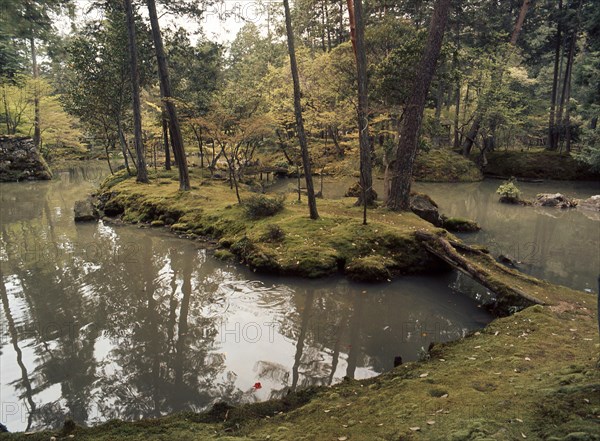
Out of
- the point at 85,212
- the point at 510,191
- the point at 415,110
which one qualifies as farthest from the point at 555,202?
the point at 85,212

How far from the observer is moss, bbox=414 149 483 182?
2391 centimetres

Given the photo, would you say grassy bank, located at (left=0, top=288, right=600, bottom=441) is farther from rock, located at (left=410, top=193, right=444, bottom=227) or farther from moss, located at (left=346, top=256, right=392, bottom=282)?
rock, located at (left=410, top=193, right=444, bottom=227)

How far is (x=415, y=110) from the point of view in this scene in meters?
11.0

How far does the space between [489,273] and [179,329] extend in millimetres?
5866

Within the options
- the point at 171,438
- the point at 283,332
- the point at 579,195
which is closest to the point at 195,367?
the point at 283,332

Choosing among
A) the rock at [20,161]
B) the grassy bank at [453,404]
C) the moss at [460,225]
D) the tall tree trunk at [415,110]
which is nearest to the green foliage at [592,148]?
the moss at [460,225]

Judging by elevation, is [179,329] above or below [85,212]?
below

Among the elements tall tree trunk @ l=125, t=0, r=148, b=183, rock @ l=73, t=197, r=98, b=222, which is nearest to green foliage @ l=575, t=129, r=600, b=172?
tall tree trunk @ l=125, t=0, r=148, b=183

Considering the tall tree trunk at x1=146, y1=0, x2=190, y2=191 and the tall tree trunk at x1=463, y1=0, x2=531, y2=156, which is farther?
the tall tree trunk at x1=463, y1=0, x2=531, y2=156

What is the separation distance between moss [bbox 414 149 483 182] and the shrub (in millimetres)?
14642

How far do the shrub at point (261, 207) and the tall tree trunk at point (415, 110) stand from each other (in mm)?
3614

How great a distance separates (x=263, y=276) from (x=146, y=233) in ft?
19.1

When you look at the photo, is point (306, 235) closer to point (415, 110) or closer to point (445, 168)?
point (415, 110)

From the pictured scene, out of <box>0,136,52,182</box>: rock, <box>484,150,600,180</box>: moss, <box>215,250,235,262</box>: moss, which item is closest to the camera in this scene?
<box>215,250,235,262</box>: moss
